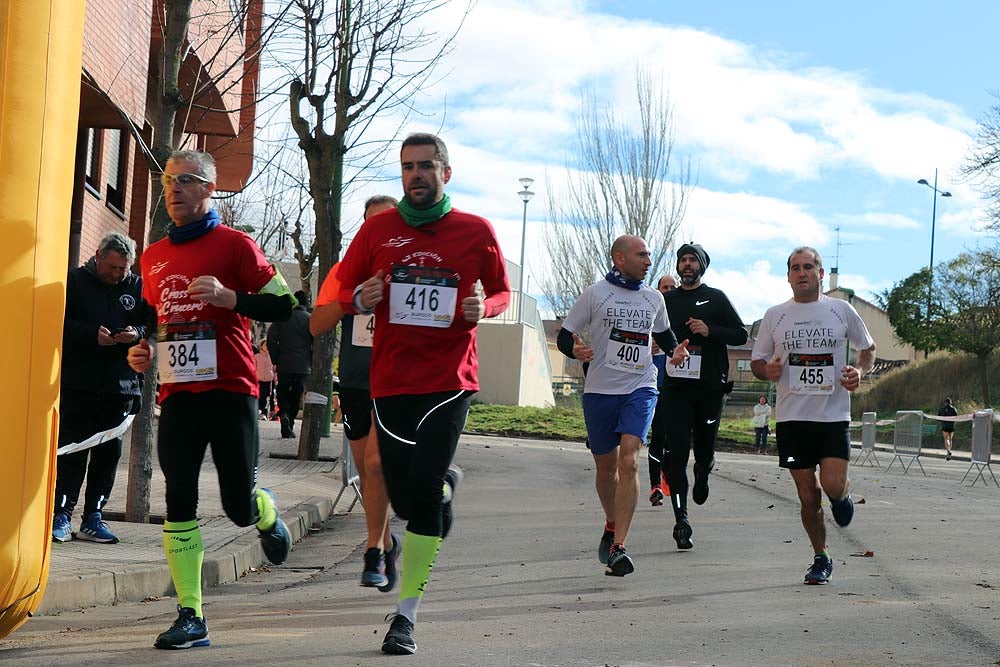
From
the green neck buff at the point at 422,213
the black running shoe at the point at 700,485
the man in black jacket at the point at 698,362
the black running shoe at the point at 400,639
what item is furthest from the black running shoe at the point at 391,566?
the black running shoe at the point at 700,485

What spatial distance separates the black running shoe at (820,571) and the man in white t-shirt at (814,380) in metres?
0.15

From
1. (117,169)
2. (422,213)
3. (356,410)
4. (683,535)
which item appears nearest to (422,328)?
(422,213)

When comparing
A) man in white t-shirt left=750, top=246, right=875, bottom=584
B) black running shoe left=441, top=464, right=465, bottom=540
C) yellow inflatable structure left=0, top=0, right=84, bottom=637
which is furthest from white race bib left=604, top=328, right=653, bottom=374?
yellow inflatable structure left=0, top=0, right=84, bottom=637

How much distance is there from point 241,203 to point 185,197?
37489 millimetres

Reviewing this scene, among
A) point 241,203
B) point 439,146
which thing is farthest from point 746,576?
point 241,203

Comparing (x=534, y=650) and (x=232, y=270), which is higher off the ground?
(x=232, y=270)

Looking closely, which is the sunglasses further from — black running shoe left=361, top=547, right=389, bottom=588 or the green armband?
black running shoe left=361, top=547, right=389, bottom=588

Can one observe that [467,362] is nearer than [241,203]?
Yes

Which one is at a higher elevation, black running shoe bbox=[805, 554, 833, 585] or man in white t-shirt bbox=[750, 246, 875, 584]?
man in white t-shirt bbox=[750, 246, 875, 584]

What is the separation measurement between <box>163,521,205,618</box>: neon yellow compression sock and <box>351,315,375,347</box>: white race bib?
289 centimetres

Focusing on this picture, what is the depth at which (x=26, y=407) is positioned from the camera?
16.6 ft

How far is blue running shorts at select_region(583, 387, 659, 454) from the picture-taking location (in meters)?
8.84

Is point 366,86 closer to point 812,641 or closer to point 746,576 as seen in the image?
point 746,576

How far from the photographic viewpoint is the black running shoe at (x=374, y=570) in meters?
6.98
